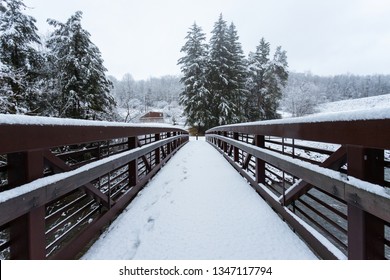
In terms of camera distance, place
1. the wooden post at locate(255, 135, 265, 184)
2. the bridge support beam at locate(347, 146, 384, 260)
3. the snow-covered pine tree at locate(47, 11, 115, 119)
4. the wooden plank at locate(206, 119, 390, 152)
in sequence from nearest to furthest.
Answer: the wooden plank at locate(206, 119, 390, 152), the bridge support beam at locate(347, 146, 384, 260), the wooden post at locate(255, 135, 265, 184), the snow-covered pine tree at locate(47, 11, 115, 119)

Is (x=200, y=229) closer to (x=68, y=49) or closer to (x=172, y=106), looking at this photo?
(x=68, y=49)

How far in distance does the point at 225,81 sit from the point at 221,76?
0.92 metres

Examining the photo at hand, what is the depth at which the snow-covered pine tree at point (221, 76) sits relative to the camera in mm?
31953

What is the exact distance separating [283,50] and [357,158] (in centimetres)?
4433

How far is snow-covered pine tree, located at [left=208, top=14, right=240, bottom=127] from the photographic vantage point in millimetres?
31953

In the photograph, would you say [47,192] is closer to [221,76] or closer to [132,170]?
[132,170]

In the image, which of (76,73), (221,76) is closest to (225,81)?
(221,76)

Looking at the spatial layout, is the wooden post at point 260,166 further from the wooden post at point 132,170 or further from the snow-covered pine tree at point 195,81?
the snow-covered pine tree at point 195,81

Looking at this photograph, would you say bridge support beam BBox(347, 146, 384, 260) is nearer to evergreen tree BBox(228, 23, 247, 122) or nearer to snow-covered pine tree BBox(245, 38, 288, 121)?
evergreen tree BBox(228, 23, 247, 122)

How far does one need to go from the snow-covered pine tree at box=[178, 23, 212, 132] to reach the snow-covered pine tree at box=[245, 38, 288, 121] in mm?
8025

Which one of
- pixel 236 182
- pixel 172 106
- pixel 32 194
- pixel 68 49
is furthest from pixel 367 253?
pixel 172 106

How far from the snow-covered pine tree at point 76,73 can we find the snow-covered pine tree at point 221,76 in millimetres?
17989

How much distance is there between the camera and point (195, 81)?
3159 cm

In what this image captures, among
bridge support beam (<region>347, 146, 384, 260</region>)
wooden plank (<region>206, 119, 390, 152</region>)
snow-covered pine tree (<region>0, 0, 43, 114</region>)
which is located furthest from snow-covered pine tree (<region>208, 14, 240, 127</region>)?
bridge support beam (<region>347, 146, 384, 260</region>)
